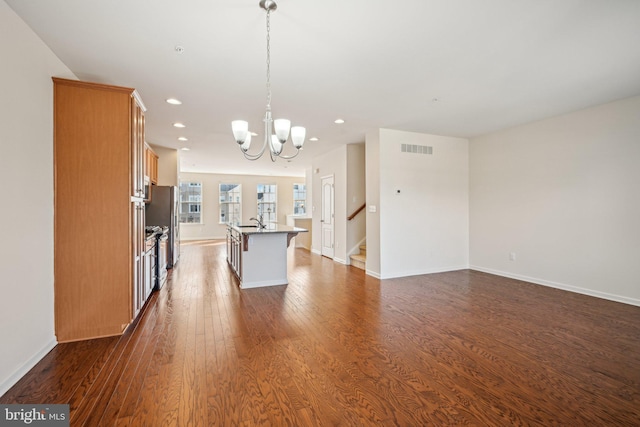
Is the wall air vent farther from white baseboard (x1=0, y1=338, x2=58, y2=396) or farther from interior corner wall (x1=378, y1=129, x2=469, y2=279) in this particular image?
white baseboard (x1=0, y1=338, x2=58, y2=396)

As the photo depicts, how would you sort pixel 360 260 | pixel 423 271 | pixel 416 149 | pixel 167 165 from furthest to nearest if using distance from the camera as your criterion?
1. pixel 167 165
2. pixel 360 260
3. pixel 423 271
4. pixel 416 149

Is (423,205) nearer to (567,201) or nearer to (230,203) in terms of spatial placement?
(567,201)

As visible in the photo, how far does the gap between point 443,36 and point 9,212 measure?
3568mm

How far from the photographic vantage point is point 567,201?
4395mm

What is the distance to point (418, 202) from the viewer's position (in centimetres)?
550

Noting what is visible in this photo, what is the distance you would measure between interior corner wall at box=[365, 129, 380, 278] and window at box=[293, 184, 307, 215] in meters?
7.61

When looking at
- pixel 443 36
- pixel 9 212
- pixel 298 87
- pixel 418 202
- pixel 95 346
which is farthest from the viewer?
pixel 418 202

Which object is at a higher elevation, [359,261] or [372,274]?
[359,261]

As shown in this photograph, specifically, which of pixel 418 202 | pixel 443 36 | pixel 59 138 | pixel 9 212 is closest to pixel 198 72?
pixel 59 138

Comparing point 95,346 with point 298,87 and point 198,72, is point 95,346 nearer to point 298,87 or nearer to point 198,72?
point 198,72

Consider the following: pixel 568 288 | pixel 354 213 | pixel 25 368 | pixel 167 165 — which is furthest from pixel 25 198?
pixel 568 288

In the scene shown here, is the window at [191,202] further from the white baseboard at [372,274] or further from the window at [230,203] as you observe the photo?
the white baseboard at [372,274]

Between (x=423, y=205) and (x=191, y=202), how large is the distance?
30.2 feet

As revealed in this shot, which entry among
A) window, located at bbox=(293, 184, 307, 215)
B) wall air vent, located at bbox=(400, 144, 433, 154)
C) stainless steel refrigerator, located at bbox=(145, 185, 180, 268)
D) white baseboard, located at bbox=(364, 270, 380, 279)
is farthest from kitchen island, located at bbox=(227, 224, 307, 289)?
window, located at bbox=(293, 184, 307, 215)
